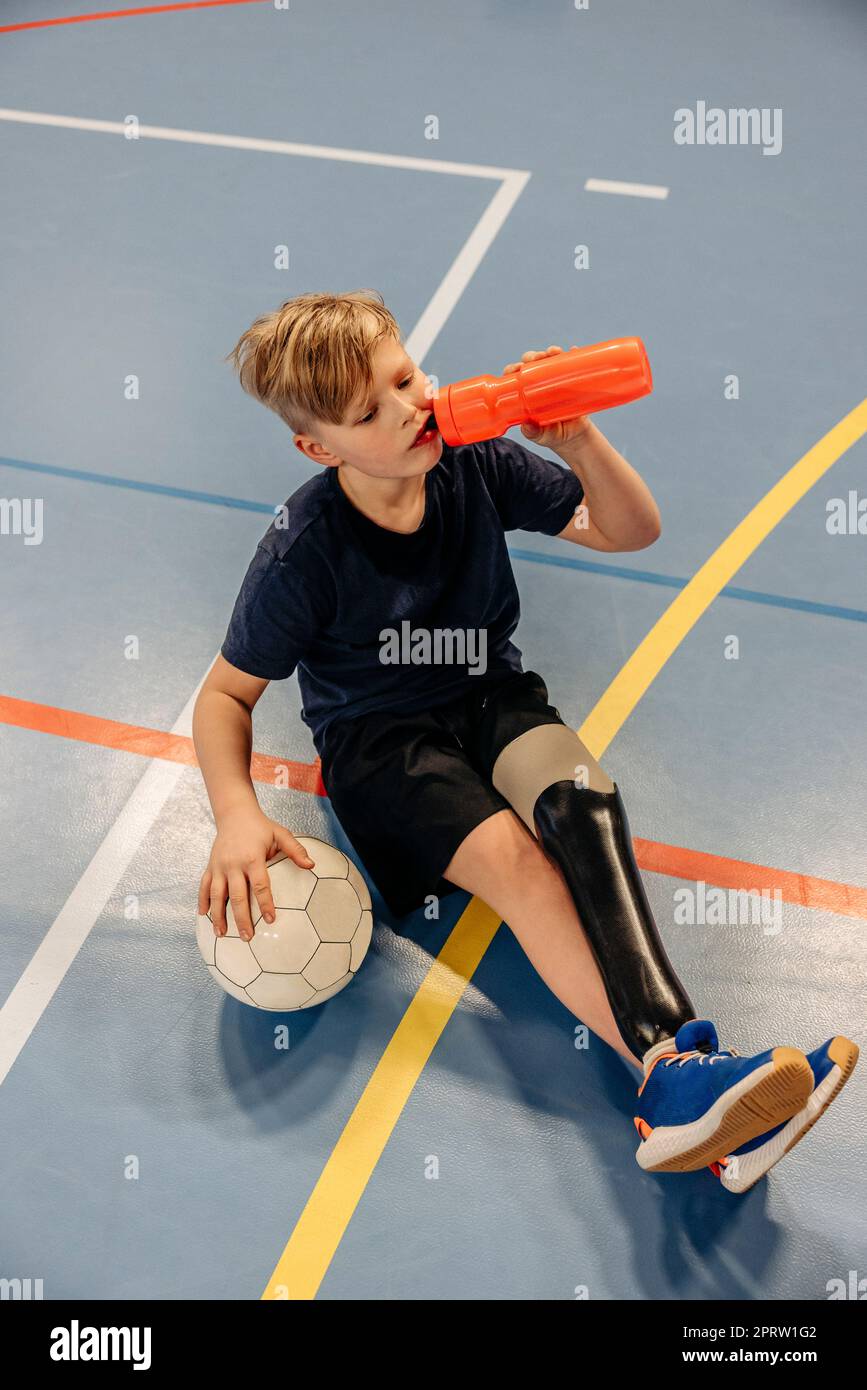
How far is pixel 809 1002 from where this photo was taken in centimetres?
338

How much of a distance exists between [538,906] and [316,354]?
5.06ft

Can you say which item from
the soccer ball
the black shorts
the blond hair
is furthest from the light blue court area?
the blond hair

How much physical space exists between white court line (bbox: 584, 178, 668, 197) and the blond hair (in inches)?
154

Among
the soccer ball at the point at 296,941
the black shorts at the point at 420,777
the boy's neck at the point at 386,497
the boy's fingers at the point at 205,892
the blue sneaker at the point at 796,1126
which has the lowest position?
the blue sneaker at the point at 796,1126

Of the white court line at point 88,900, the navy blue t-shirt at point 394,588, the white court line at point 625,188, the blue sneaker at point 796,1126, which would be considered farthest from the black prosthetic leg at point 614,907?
the white court line at point 625,188

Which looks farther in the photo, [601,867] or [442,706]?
[442,706]

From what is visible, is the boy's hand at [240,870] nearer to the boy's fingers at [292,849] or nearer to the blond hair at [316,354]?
the boy's fingers at [292,849]

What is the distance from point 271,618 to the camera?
10.3 feet

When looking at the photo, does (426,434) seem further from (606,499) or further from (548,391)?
(606,499)

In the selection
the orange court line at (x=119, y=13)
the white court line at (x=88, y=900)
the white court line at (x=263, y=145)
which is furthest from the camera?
the orange court line at (x=119, y=13)

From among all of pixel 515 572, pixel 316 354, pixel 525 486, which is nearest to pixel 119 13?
pixel 515 572

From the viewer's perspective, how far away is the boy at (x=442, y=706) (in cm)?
284

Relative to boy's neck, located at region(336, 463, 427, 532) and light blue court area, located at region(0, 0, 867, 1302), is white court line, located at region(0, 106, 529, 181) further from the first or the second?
boy's neck, located at region(336, 463, 427, 532)

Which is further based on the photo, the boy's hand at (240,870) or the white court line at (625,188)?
the white court line at (625,188)
